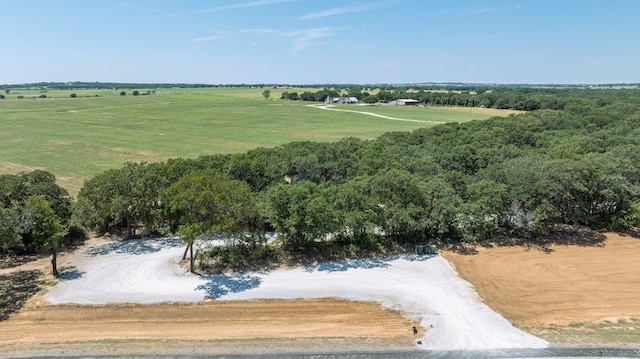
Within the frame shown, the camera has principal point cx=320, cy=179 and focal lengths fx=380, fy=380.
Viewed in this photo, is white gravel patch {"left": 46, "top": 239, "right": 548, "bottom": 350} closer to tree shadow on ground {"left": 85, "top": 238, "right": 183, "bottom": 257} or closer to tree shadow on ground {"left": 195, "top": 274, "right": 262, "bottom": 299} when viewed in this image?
tree shadow on ground {"left": 195, "top": 274, "right": 262, "bottom": 299}

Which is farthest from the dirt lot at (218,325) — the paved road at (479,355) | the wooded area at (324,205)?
the wooded area at (324,205)

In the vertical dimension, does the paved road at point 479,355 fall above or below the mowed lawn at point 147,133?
below

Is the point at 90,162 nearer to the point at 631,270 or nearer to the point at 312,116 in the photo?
the point at 631,270

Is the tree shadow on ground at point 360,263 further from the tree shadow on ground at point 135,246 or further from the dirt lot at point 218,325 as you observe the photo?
the tree shadow on ground at point 135,246

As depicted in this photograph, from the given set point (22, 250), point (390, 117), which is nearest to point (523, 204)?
point (22, 250)

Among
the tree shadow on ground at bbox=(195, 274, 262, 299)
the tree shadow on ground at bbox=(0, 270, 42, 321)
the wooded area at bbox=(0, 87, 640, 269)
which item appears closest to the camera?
the tree shadow on ground at bbox=(0, 270, 42, 321)

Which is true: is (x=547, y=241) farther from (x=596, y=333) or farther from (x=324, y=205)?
(x=324, y=205)

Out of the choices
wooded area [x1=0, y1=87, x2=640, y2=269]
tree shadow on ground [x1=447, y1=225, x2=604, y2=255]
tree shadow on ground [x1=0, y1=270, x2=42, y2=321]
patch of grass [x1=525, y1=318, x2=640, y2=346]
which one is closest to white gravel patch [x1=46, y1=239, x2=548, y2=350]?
patch of grass [x1=525, y1=318, x2=640, y2=346]
